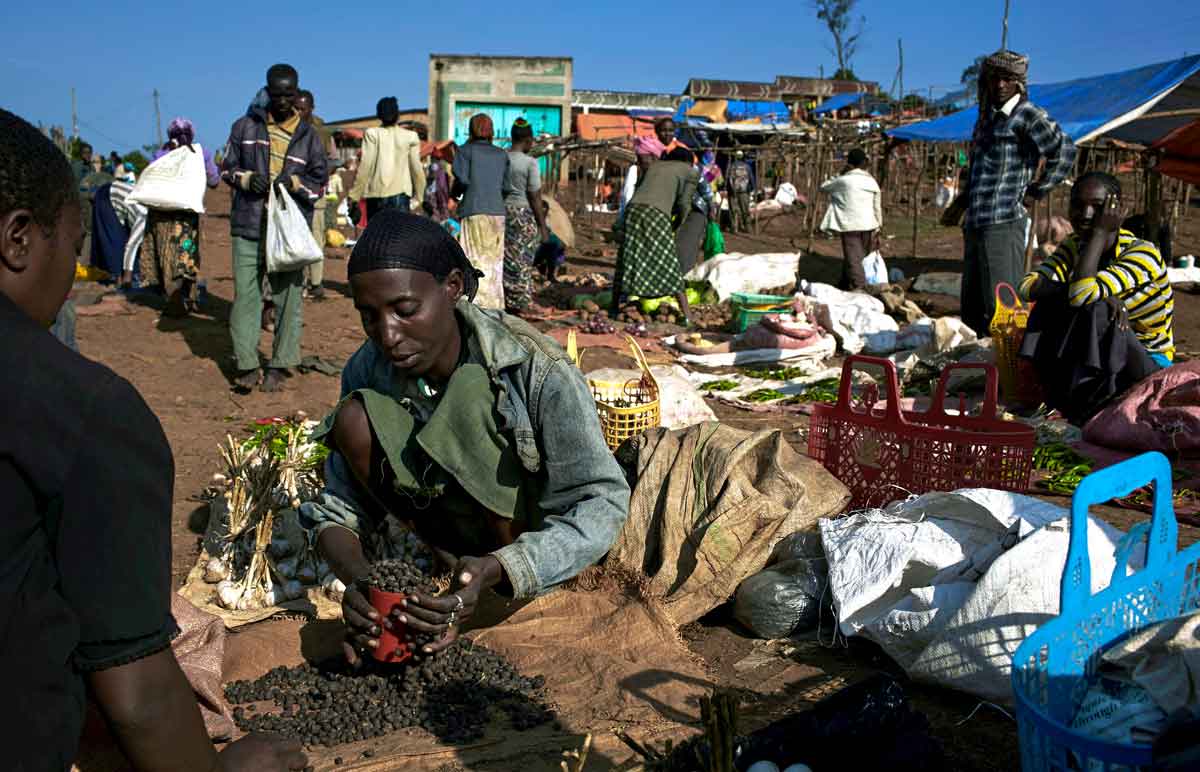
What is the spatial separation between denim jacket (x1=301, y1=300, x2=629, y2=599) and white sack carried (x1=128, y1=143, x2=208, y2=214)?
584cm

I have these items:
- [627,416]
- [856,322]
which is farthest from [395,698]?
[856,322]

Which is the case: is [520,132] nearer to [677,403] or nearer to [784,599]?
[677,403]

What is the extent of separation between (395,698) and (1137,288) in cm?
448

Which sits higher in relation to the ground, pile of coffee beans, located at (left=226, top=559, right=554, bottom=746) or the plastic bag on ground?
the plastic bag on ground

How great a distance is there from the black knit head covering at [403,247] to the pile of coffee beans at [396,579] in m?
0.76

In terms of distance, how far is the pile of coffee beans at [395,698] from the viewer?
250 cm

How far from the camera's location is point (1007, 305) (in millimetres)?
6340

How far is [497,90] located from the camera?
28062mm

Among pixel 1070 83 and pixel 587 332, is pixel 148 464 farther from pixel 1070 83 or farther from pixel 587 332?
pixel 1070 83

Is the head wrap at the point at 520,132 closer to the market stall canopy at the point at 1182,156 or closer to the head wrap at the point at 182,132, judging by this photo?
the head wrap at the point at 182,132

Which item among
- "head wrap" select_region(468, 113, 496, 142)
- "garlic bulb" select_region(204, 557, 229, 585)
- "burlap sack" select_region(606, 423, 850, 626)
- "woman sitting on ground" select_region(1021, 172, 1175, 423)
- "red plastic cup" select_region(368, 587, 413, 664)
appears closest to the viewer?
"red plastic cup" select_region(368, 587, 413, 664)

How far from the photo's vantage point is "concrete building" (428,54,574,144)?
1096 inches

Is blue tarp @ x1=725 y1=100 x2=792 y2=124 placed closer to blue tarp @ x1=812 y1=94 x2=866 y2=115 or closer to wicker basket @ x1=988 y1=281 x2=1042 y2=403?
blue tarp @ x1=812 y1=94 x2=866 y2=115

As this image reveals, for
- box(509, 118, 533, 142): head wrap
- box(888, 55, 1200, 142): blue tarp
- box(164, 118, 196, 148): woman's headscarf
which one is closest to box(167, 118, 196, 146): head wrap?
box(164, 118, 196, 148): woman's headscarf
